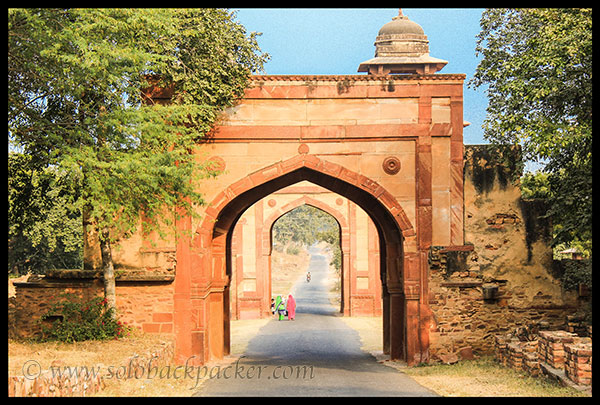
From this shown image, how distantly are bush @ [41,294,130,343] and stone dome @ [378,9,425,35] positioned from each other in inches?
717

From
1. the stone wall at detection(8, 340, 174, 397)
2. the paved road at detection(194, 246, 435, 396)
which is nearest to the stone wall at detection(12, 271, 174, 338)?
the paved road at detection(194, 246, 435, 396)

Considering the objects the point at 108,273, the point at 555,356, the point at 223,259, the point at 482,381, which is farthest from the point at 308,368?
the point at 555,356

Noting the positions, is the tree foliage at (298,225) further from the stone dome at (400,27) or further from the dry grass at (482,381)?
the dry grass at (482,381)

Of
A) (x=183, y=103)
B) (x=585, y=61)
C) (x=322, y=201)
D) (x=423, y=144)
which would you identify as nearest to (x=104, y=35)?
(x=183, y=103)

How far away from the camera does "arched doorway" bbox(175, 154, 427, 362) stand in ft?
47.4

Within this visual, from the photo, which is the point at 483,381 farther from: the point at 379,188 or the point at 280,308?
the point at 280,308

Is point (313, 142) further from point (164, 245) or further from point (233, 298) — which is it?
point (233, 298)

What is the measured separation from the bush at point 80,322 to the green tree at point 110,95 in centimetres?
41

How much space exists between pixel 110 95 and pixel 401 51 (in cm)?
1806

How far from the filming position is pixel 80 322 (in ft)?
42.6

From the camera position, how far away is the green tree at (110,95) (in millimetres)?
10359

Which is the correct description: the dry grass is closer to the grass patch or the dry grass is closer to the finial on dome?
the grass patch

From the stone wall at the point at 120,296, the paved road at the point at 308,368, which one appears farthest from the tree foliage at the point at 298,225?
the stone wall at the point at 120,296
